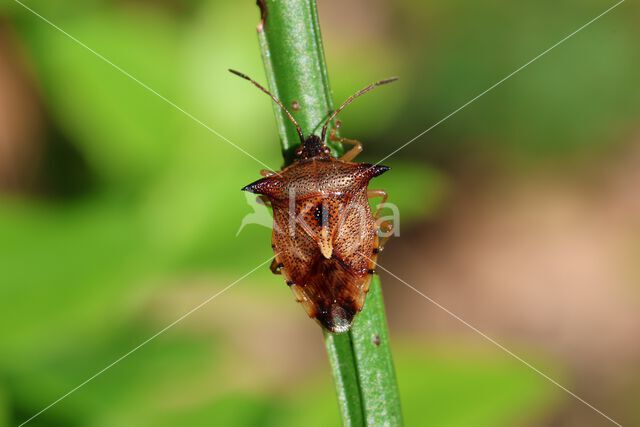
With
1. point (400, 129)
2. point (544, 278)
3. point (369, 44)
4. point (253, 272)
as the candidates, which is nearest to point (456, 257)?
point (544, 278)

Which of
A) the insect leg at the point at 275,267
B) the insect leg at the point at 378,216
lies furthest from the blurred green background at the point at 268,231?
the insect leg at the point at 378,216

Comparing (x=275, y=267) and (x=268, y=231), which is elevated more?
(x=268, y=231)

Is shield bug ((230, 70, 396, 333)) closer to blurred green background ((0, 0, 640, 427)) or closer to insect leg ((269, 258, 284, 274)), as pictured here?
insect leg ((269, 258, 284, 274))

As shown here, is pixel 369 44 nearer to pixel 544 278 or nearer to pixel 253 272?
pixel 253 272

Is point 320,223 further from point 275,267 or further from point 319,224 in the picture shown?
point 275,267

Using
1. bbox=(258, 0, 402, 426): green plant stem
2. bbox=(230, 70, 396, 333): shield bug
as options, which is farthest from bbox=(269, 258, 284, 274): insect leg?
bbox=(258, 0, 402, 426): green plant stem

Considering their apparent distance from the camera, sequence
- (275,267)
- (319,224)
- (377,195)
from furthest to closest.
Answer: (377,195)
(275,267)
(319,224)

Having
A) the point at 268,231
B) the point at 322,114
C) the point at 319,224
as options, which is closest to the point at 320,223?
the point at 319,224
